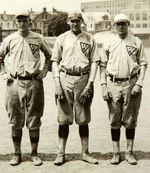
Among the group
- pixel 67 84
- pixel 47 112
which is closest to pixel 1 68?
pixel 67 84

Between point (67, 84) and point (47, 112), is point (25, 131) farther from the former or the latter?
point (67, 84)

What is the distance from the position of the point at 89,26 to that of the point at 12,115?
372 feet

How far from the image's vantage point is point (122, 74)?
5902mm

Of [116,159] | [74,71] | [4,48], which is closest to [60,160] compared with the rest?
[116,159]

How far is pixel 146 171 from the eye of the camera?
568 centimetres

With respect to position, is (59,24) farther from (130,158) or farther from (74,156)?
(130,158)

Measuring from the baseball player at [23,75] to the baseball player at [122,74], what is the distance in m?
1.09

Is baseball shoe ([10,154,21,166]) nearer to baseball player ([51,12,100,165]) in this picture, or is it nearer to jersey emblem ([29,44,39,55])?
baseball player ([51,12,100,165])

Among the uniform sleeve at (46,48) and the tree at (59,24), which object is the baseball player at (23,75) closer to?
the uniform sleeve at (46,48)

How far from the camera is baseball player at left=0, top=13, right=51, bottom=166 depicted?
5875 millimetres

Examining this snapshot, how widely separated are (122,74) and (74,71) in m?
0.78

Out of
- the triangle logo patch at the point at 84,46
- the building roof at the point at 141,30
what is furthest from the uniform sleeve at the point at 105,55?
the building roof at the point at 141,30

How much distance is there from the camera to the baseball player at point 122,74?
5.91 metres

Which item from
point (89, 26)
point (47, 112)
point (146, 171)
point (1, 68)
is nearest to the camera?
point (146, 171)
